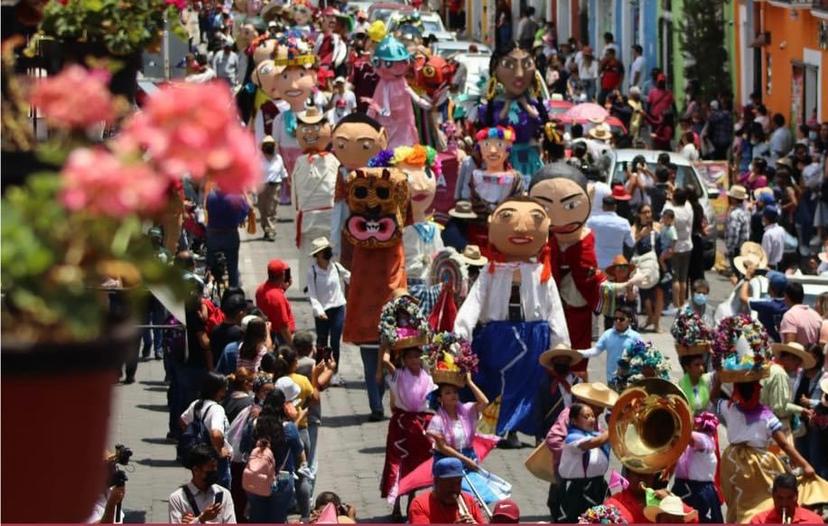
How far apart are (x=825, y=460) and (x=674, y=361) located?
5523mm

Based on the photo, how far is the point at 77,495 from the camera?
9.27 ft

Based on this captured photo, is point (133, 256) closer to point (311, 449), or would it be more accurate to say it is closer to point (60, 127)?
point (60, 127)

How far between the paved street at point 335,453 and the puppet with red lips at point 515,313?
0.57 metres

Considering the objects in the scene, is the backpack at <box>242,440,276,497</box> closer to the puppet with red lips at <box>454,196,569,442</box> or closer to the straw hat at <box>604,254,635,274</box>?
the puppet with red lips at <box>454,196,569,442</box>

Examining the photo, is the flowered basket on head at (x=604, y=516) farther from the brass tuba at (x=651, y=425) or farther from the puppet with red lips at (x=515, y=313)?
the puppet with red lips at (x=515, y=313)

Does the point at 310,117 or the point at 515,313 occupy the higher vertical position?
the point at 310,117

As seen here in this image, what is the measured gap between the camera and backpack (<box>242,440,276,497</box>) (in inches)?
469

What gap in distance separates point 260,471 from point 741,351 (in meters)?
2.99

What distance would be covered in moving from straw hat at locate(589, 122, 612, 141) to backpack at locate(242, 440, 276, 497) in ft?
55.7

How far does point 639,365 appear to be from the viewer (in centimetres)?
1245

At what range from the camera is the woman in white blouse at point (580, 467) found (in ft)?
40.1

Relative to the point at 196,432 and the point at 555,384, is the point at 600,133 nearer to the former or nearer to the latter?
the point at 555,384

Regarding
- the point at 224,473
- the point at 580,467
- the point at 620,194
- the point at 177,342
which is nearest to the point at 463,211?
the point at 620,194

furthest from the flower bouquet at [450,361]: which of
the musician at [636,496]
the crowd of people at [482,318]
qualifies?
the musician at [636,496]
